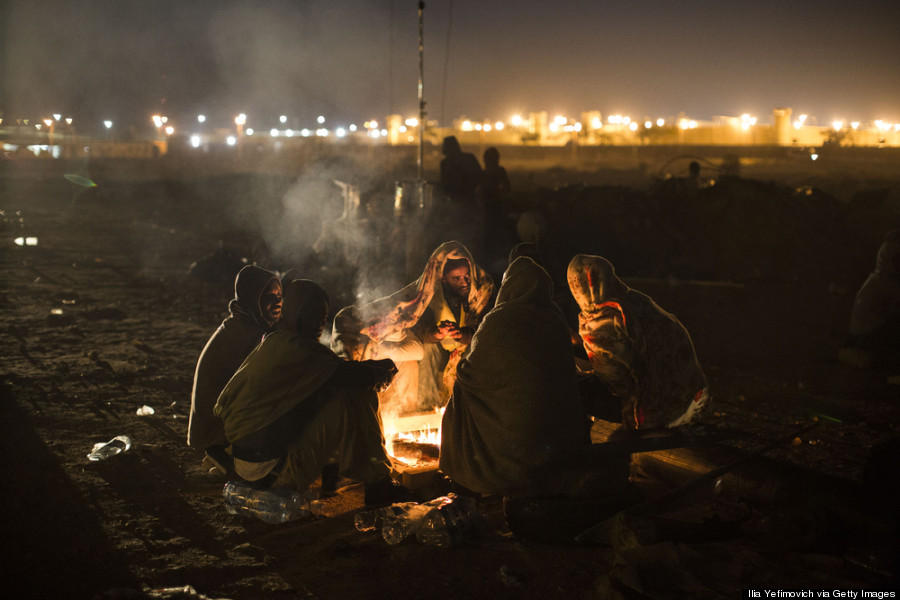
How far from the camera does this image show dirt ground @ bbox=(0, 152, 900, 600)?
3.34m

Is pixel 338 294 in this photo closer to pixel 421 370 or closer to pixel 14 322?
pixel 14 322

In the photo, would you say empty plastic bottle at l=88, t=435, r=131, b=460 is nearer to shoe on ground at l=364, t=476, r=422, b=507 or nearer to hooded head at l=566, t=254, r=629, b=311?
shoe on ground at l=364, t=476, r=422, b=507

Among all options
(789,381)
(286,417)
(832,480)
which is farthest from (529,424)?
(789,381)

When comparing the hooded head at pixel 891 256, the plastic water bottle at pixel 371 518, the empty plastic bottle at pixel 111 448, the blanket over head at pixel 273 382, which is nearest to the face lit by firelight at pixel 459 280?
the blanket over head at pixel 273 382

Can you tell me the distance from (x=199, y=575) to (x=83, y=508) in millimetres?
1157

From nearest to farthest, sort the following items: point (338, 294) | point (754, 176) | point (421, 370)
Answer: point (421, 370), point (338, 294), point (754, 176)

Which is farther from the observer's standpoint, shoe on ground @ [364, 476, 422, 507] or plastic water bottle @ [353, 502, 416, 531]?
shoe on ground @ [364, 476, 422, 507]

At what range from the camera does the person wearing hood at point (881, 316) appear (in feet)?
24.0

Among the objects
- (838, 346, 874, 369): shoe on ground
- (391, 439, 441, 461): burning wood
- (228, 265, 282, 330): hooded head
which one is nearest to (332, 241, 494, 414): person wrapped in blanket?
(391, 439, 441, 461): burning wood

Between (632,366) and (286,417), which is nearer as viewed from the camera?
(286,417)

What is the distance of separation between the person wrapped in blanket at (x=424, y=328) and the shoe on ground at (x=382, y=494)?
96cm

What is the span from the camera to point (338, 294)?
1120cm

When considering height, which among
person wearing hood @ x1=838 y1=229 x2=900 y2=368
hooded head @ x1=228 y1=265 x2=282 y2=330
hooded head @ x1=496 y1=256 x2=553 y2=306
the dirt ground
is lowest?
the dirt ground

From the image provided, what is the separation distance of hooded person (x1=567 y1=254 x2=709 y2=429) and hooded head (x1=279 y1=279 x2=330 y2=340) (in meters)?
1.72
